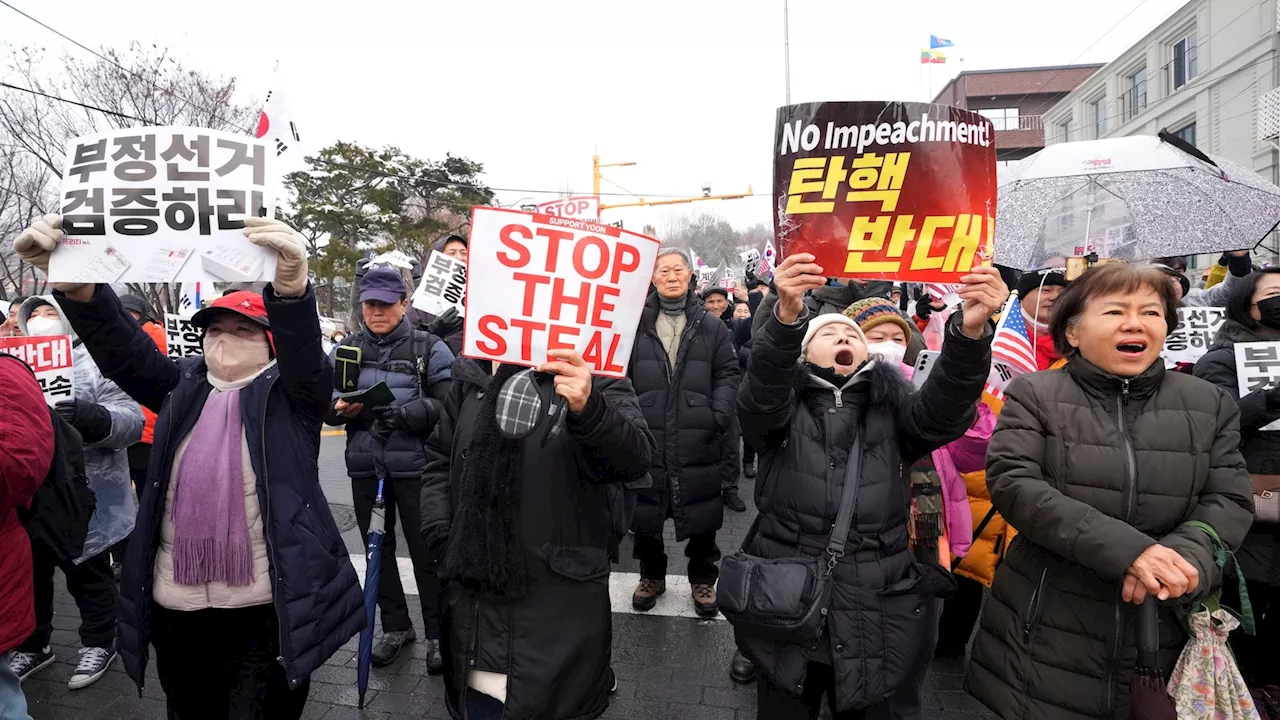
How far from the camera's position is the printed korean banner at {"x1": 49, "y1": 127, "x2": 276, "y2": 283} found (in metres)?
2.36

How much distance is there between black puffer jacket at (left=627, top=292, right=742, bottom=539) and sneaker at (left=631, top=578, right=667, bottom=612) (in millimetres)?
428

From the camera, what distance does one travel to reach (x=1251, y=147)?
2039 cm

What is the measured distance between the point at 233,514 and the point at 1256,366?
13.3 ft

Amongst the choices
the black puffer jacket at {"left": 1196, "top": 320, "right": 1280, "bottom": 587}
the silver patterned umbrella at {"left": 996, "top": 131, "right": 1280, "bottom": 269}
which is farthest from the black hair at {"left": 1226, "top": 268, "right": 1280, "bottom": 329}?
the silver patterned umbrella at {"left": 996, "top": 131, "right": 1280, "bottom": 269}

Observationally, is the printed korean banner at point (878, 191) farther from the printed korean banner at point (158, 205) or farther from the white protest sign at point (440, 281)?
the white protest sign at point (440, 281)

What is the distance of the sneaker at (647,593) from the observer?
14.7 ft

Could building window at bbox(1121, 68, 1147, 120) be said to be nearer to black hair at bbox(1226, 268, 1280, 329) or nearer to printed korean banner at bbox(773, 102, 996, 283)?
black hair at bbox(1226, 268, 1280, 329)

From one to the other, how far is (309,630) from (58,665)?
2730 mm

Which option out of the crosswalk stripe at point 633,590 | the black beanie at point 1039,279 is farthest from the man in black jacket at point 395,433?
the black beanie at point 1039,279

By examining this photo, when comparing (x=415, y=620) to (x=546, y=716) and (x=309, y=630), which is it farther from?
(x=546, y=716)

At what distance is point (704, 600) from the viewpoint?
4398mm

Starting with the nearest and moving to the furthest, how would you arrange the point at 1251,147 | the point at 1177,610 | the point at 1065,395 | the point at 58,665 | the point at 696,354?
A: 1. the point at 1177,610
2. the point at 1065,395
3. the point at 58,665
4. the point at 696,354
5. the point at 1251,147

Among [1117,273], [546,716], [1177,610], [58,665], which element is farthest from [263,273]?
[58,665]

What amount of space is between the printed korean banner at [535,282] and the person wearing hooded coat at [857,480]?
59 cm
